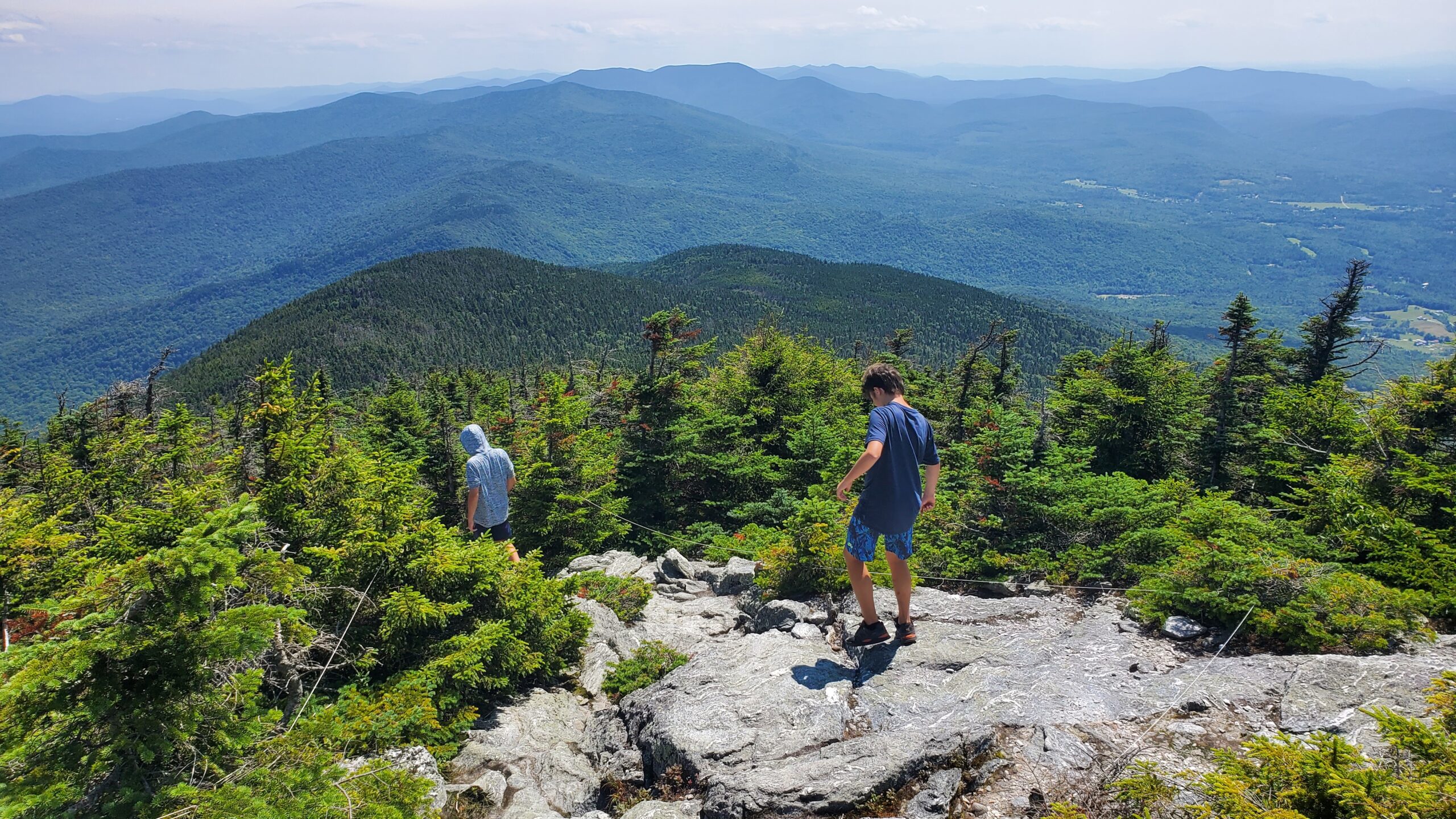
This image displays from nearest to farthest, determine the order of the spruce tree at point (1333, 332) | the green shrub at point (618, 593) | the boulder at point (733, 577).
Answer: the green shrub at point (618, 593)
the boulder at point (733, 577)
the spruce tree at point (1333, 332)

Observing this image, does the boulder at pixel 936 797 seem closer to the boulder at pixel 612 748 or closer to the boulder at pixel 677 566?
the boulder at pixel 612 748

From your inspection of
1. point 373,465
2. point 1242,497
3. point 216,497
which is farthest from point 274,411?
point 1242,497

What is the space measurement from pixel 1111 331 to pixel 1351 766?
204073 mm

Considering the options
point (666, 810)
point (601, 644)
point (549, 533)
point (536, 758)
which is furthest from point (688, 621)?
point (549, 533)

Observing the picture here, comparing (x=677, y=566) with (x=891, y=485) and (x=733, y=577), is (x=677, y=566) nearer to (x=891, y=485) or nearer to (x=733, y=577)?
(x=733, y=577)

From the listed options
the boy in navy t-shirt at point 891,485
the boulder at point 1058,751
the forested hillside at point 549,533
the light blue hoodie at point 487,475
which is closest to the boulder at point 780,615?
the forested hillside at point 549,533

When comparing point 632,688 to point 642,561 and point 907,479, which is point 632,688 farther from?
point 642,561

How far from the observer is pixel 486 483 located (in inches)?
378

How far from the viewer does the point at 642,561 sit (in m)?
12.4

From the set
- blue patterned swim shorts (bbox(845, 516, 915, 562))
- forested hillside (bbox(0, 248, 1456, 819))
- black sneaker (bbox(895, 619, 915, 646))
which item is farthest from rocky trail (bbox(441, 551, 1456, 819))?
blue patterned swim shorts (bbox(845, 516, 915, 562))

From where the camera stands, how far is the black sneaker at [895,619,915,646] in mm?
6875

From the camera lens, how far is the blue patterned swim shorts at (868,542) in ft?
21.2

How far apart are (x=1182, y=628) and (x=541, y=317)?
150 metres

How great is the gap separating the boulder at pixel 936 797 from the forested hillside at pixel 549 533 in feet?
6.40
